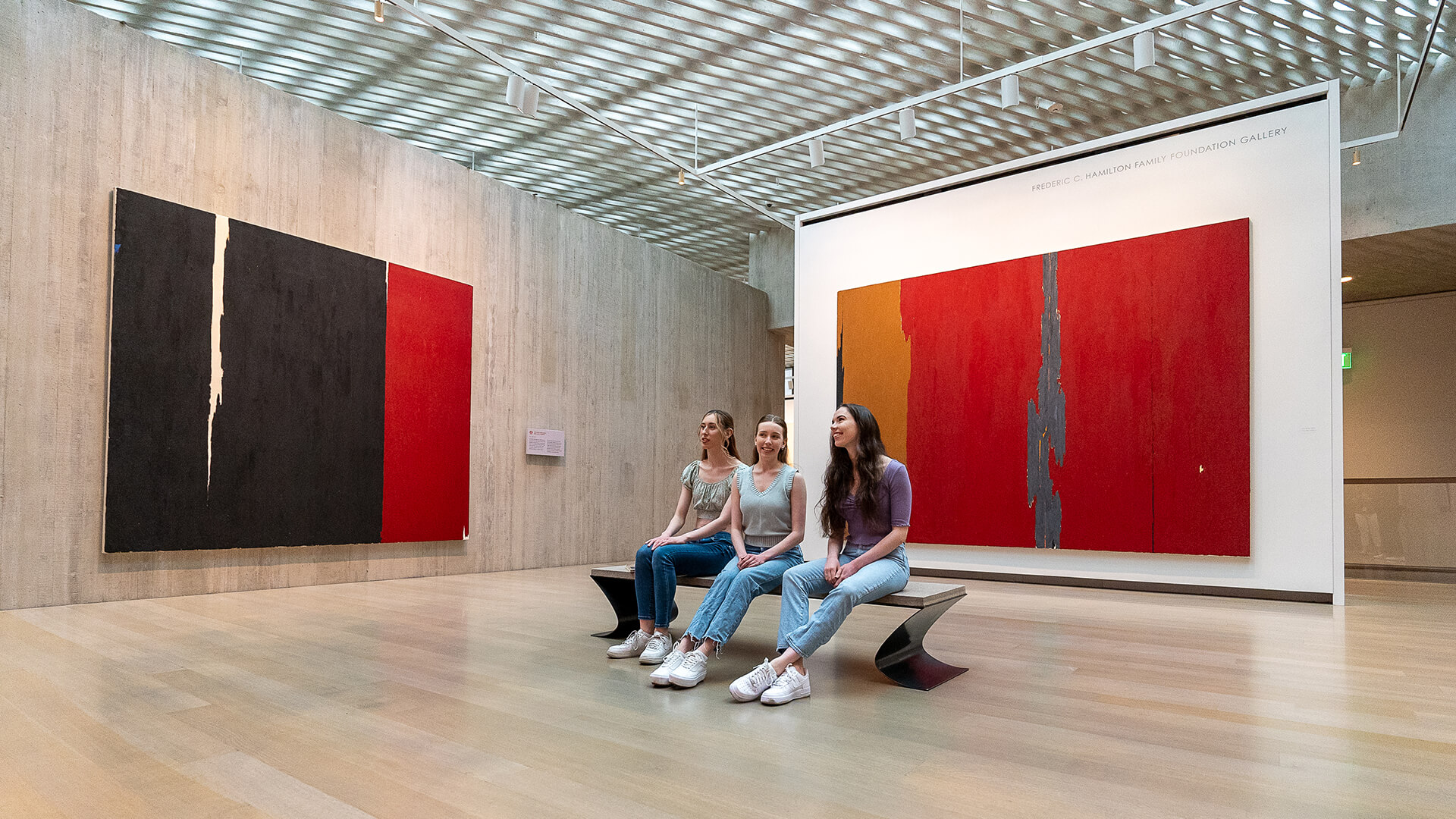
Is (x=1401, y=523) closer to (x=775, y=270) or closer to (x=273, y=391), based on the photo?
(x=775, y=270)

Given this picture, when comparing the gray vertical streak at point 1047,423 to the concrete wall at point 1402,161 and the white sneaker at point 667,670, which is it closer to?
the concrete wall at point 1402,161

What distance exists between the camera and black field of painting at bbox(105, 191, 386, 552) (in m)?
5.99

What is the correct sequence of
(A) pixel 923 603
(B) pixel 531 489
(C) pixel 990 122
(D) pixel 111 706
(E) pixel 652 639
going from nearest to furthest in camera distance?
1. (D) pixel 111 706
2. (A) pixel 923 603
3. (E) pixel 652 639
4. (C) pixel 990 122
5. (B) pixel 531 489

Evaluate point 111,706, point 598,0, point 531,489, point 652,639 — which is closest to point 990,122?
point 598,0

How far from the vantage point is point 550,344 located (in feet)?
31.6

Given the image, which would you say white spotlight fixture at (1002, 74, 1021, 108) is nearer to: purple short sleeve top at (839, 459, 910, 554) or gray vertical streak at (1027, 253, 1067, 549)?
gray vertical streak at (1027, 253, 1067, 549)

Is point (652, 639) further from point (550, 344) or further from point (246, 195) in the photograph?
point (550, 344)

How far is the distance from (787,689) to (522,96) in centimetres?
550

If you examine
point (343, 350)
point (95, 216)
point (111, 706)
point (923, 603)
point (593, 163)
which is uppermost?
point (593, 163)

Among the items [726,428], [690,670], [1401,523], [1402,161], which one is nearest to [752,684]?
[690,670]

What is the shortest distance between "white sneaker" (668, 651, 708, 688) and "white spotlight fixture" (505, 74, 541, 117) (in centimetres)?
501

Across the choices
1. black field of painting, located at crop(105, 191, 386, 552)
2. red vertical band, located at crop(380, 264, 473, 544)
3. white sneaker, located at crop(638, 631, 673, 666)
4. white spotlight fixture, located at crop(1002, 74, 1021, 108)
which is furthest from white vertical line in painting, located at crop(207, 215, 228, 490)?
white spotlight fixture, located at crop(1002, 74, 1021, 108)

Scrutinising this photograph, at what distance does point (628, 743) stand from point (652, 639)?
1.35 meters

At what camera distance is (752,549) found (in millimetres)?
4039
